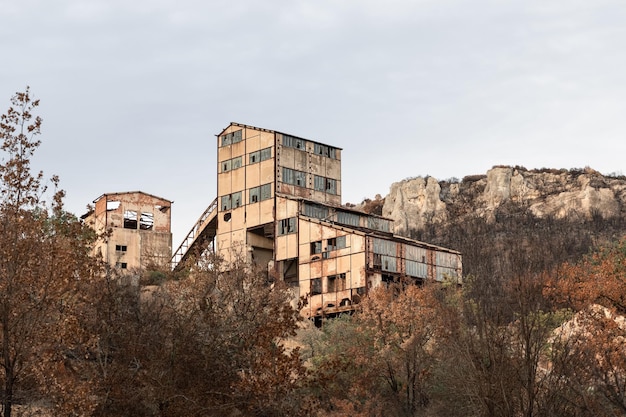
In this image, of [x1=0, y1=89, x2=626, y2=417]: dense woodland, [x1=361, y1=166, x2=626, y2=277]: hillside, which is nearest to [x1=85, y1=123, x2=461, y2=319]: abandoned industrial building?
[x1=0, y1=89, x2=626, y2=417]: dense woodland

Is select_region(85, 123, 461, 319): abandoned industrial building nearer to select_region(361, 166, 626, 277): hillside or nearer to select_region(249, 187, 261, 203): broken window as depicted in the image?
select_region(249, 187, 261, 203): broken window

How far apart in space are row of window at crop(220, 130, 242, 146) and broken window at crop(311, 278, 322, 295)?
548 inches

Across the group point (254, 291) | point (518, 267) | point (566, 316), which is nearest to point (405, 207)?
point (566, 316)

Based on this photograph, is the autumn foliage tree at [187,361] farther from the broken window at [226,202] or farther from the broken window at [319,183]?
the broken window at [319,183]

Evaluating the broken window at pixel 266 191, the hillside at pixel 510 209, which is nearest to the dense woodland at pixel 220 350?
the broken window at pixel 266 191

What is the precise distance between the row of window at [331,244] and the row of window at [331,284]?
76.0 inches

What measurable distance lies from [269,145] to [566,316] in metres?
27.1

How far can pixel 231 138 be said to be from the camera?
69.8 m

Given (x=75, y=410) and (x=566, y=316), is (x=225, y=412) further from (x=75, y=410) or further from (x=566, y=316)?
(x=566, y=316)

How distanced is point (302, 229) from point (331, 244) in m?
2.96

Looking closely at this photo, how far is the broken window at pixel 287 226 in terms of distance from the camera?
6394 centimetres

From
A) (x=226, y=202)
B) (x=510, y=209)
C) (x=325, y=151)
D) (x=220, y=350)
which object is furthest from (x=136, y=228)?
(x=510, y=209)

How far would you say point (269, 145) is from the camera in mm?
66562

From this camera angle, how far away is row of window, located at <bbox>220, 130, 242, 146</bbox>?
69.2 meters
